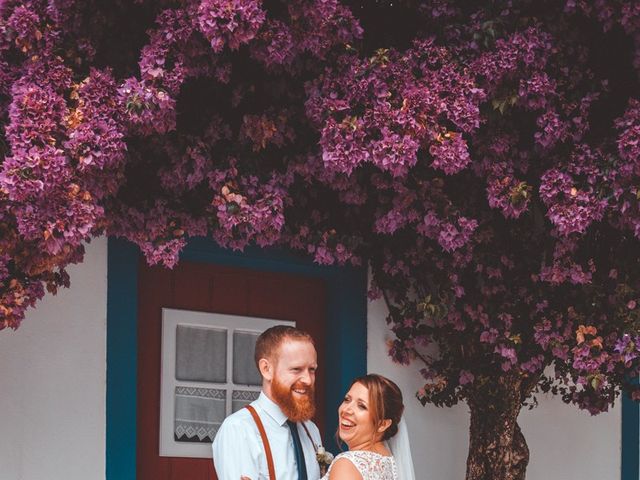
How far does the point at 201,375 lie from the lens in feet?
25.1

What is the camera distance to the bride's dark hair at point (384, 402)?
6.24 metres

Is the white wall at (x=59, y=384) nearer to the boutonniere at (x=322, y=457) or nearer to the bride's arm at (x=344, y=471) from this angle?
the boutonniere at (x=322, y=457)

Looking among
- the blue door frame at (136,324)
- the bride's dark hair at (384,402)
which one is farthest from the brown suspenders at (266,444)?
the blue door frame at (136,324)

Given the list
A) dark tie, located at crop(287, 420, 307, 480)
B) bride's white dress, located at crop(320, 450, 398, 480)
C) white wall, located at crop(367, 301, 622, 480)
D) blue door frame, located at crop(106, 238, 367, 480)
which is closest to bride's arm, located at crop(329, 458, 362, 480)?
bride's white dress, located at crop(320, 450, 398, 480)

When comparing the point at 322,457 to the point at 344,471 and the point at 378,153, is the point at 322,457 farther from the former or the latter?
the point at 378,153

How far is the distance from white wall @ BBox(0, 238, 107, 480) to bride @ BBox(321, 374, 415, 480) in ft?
4.64

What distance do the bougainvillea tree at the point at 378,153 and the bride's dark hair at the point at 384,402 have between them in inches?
38.8

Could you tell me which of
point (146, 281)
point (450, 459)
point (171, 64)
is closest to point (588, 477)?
point (450, 459)

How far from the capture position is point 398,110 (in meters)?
6.59

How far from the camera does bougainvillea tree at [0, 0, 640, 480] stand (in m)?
6.13

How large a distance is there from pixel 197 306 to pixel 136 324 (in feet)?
1.81

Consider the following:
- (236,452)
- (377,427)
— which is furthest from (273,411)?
(377,427)

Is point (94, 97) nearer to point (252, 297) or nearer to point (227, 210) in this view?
point (227, 210)

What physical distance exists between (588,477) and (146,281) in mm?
3856
